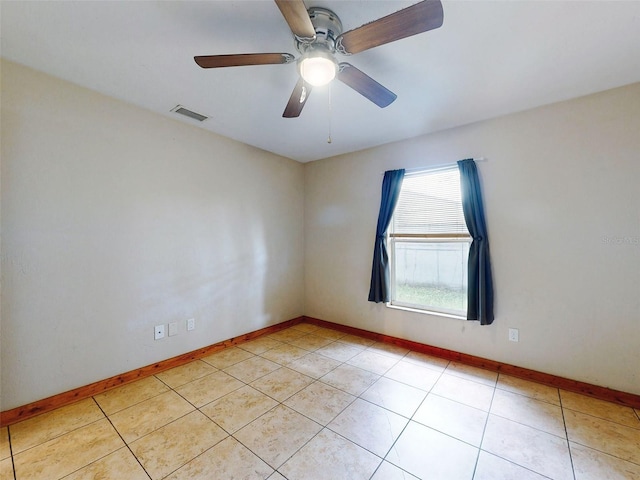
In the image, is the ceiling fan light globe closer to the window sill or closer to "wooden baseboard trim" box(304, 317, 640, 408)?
the window sill

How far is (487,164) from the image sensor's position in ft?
9.04

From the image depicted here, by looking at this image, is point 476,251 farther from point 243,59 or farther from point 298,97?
point 243,59

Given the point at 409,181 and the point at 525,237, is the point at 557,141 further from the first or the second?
the point at 409,181

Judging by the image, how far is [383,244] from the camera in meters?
3.35

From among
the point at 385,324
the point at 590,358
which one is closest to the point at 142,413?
the point at 385,324

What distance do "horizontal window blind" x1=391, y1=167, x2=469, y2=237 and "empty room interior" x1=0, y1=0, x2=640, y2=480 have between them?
25 mm

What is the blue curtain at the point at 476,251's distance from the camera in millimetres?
2648

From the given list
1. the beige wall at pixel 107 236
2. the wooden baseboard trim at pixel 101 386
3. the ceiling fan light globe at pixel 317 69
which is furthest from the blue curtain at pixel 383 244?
the ceiling fan light globe at pixel 317 69

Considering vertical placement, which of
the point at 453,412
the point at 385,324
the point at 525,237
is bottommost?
the point at 453,412

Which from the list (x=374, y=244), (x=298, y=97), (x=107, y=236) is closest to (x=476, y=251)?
(x=374, y=244)

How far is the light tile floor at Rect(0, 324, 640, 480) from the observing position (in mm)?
1537

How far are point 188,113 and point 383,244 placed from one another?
2.59 metres

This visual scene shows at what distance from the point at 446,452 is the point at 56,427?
8.71ft

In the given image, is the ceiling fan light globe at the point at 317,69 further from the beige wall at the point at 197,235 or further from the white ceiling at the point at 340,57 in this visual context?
the beige wall at the point at 197,235
